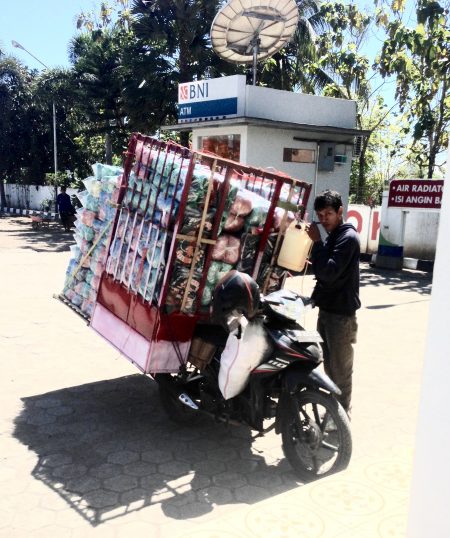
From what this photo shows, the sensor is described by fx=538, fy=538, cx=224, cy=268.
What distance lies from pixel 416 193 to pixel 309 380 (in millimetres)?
9901

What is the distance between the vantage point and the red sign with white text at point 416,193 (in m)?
11.9

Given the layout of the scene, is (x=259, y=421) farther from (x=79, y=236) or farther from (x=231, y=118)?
(x=231, y=118)

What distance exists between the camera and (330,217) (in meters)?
3.85

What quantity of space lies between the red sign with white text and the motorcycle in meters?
9.36

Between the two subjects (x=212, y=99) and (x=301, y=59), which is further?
(x=301, y=59)

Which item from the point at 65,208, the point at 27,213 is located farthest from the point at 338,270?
the point at 27,213

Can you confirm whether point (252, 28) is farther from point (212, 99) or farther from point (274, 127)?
point (274, 127)

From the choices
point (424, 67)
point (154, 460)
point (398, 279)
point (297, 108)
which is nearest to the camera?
point (154, 460)

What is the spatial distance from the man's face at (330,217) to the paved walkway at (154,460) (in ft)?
5.12

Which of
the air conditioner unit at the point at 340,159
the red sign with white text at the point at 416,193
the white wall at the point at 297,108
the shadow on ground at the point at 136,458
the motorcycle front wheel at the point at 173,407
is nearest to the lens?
the shadow on ground at the point at 136,458

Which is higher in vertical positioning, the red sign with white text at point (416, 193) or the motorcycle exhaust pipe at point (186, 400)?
the red sign with white text at point (416, 193)

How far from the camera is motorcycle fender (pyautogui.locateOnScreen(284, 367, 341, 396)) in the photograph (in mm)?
3363

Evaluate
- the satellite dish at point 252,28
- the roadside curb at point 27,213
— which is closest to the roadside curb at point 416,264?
the satellite dish at point 252,28

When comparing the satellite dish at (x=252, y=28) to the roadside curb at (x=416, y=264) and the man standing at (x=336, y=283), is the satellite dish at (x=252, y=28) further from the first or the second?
the man standing at (x=336, y=283)
